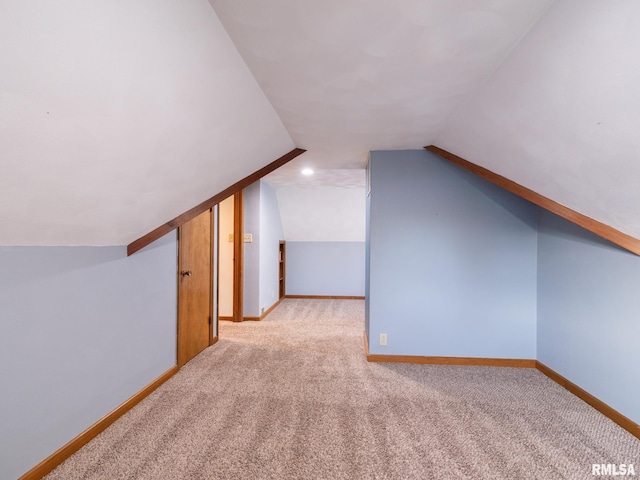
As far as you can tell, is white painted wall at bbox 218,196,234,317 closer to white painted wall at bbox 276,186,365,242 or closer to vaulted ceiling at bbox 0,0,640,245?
white painted wall at bbox 276,186,365,242

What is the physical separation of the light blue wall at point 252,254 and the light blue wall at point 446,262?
219 cm

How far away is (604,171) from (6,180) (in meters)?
2.47

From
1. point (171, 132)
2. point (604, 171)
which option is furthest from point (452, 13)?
point (171, 132)

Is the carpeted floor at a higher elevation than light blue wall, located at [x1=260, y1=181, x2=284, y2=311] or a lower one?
lower

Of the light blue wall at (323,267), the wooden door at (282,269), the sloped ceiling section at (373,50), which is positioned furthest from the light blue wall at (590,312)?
the wooden door at (282,269)

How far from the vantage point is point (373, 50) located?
5.10 ft

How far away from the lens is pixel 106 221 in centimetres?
190

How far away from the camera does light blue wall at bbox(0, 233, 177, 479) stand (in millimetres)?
1580

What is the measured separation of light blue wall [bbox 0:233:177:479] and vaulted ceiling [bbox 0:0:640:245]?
169 mm

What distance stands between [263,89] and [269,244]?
12.5 ft

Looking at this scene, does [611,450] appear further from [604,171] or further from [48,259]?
[48,259]

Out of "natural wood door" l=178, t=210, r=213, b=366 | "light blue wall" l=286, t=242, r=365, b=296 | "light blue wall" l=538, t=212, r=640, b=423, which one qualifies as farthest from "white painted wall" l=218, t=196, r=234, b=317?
"light blue wall" l=538, t=212, r=640, b=423

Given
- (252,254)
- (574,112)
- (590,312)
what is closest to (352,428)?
(590,312)

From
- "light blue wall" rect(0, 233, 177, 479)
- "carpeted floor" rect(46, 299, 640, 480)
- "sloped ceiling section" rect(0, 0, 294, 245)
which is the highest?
"sloped ceiling section" rect(0, 0, 294, 245)
